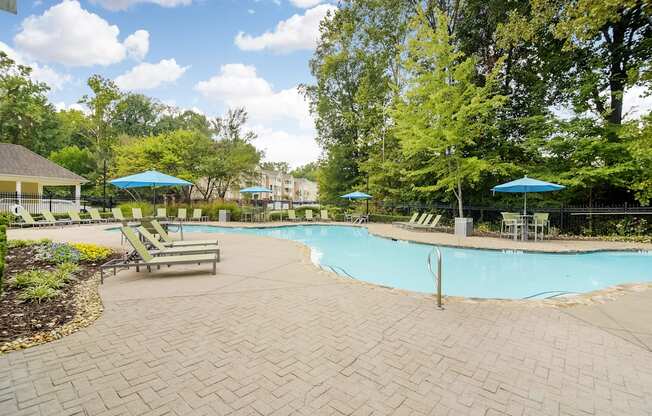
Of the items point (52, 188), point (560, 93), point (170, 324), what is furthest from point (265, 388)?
point (52, 188)

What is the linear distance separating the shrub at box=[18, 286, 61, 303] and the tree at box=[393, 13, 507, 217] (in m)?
13.1

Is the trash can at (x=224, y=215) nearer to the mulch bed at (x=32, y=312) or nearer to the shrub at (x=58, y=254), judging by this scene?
the shrub at (x=58, y=254)

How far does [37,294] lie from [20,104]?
31832 millimetres

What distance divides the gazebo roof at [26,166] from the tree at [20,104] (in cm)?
733

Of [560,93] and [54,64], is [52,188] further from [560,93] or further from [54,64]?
[560,93]

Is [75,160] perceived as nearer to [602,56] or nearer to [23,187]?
[23,187]

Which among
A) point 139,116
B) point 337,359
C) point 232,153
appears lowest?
point 337,359

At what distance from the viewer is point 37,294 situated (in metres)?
4.04

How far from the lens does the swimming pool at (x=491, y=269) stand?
6305 mm

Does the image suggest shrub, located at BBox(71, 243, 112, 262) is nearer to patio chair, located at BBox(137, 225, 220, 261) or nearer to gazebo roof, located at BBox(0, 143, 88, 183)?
patio chair, located at BBox(137, 225, 220, 261)

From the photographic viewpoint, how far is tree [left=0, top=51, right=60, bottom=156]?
79.4 feet

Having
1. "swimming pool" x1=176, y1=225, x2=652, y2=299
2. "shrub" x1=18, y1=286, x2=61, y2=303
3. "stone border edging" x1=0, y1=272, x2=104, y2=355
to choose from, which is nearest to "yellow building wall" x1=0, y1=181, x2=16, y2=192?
"stone border edging" x1=0, y1=272, x2=104, y2=355

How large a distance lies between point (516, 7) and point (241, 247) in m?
16.9

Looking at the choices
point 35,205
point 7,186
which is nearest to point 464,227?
point 35,205
